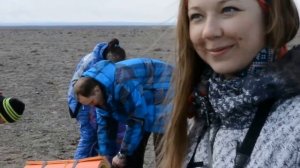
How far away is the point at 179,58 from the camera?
1.88m

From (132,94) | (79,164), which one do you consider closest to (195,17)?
(79,164)

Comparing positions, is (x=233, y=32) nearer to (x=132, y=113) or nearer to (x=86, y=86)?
(x=86, y=86)

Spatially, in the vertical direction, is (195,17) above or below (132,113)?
above

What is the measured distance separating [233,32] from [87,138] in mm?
3413

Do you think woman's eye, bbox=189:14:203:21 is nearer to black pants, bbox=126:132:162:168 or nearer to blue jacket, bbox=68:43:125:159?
black pants, bbox=126:132:162:168

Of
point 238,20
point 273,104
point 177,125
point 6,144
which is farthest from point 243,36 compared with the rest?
point 6,144

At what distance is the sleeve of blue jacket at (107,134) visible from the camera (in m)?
4.68

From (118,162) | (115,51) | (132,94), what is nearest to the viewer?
(132,94)

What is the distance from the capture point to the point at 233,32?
5.34 feet

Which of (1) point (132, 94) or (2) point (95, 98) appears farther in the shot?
(1) point (132, 94)

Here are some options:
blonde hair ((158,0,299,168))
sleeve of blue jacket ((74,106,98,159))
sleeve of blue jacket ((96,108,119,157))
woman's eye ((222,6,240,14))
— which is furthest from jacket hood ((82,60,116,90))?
woman's eye ((222,6,240,14))

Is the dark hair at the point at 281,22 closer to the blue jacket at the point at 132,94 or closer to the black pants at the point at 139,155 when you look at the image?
the blue jacket at the point at 132,94

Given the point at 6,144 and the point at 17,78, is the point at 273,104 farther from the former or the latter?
the point at 17,78

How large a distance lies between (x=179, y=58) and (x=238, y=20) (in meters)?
0.30
